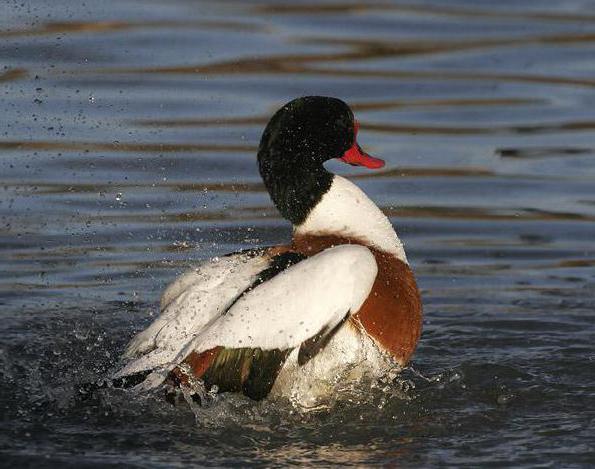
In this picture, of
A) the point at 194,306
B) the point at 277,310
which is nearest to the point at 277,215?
the point at 194,306

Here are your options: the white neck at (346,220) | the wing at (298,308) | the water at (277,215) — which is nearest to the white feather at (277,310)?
the wing at (298,308)

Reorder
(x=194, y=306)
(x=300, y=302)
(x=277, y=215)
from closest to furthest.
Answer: (x=300, y=302) < (x=194, y=306) < (x=277, y=215)

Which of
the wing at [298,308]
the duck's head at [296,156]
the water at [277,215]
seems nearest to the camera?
the wing at [298,308]

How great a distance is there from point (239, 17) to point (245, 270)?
7282mm

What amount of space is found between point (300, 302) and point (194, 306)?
19.0 inches

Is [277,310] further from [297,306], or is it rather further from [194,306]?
[194,306]

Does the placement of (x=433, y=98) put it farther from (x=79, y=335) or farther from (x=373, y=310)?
Answer: (x=373, y=310)

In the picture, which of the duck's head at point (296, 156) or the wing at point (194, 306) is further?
the duck's head at point (296, 156)

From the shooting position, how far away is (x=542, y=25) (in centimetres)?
1316

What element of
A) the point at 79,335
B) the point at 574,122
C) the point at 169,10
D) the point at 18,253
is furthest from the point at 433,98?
the point at 79,335

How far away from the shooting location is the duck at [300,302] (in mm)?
5832

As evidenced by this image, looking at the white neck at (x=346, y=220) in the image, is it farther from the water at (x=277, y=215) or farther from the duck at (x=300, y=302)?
the water at (x=277, y=215)

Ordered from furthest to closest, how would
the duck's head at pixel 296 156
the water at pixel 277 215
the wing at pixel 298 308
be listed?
Result: the duck's head at pixel 296 156
the water at pixel 277 215
the wing at pixel 298 308

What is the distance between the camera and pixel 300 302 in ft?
19.1
